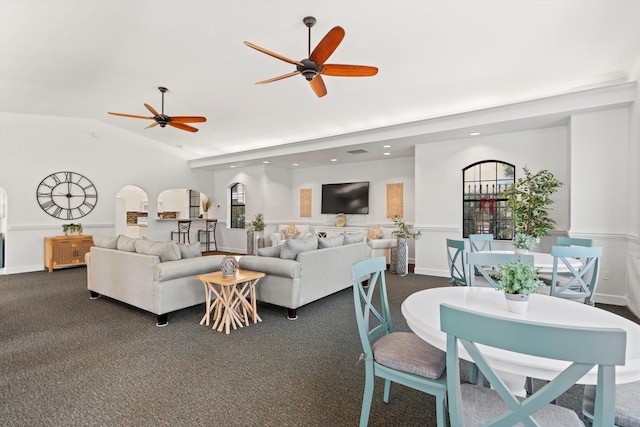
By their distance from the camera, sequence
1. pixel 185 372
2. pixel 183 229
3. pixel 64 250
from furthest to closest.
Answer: pixel 183 229
pixel 64 250
pixel 185 372

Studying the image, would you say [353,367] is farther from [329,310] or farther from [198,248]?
[198,248]

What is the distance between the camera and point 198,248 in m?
4.05

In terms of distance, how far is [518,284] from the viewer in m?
1.46

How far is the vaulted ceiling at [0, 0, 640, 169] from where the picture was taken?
10.1 feet

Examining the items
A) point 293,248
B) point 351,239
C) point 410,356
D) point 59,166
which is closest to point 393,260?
point 351,239

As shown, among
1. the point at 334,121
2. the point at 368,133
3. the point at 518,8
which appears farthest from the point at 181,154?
the point at 518,8

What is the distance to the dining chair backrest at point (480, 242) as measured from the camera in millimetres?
4039

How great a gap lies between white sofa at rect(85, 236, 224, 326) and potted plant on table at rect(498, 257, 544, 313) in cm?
332

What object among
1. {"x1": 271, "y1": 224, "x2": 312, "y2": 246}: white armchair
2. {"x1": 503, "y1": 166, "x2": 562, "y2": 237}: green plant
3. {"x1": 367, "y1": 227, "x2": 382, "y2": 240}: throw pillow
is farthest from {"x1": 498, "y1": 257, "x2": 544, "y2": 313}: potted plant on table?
{"x1": 271, "y1": 224, "x2": 312, "y2": 246}: white armchair

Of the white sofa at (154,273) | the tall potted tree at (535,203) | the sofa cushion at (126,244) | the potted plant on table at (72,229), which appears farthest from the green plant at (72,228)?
the tall potted tree at (535,203)

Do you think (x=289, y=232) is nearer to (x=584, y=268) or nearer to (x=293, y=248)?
(x=293, y=248)

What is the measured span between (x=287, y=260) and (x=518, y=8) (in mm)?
3497

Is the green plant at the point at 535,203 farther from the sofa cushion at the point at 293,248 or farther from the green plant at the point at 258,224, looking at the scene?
the green plant at the point at 258,224

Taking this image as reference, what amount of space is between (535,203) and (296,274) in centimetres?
383
